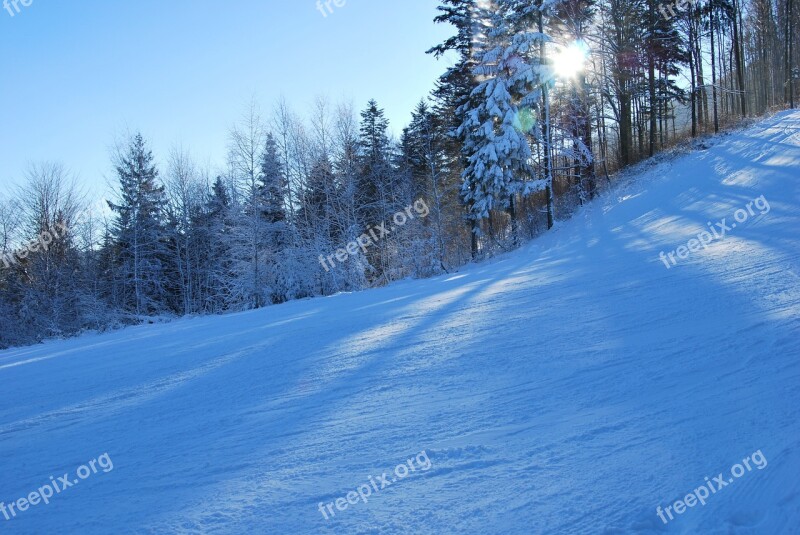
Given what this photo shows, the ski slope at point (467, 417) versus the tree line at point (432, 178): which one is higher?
the tree line at point (432, 178)

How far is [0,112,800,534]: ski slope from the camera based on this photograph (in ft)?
7.27

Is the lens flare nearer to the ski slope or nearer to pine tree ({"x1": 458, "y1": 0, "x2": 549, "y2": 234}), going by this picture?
pine tree ({"x1": 458, "y1": 0, "x2": 549, "y2": 234})

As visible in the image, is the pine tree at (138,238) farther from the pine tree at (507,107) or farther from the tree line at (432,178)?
the pine tree at (507,107)

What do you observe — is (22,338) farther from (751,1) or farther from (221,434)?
(751,1)

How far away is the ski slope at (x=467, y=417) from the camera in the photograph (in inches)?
87.3

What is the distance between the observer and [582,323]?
4.66m

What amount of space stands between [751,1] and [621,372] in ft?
137

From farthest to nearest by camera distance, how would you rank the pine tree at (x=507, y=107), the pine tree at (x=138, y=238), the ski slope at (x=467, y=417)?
1. the pine tree at (x=138, y=238)
2. the pine tree at (x=507, y=107)
3. the ski slope at (x=467, y=417)

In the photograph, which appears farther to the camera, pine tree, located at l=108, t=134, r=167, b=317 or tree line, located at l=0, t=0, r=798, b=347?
pine tree, located at l=108, t=134, r=167, b=317

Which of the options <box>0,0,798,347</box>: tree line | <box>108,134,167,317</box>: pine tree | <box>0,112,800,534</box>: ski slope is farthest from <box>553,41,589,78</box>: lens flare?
<box>108,134,167,317</box>: pine tree

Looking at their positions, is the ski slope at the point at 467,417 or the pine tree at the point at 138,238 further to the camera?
the pine tree at the point at 138,238

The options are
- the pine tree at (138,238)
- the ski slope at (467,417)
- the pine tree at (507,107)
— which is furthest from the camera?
the pine tree at (138,238)

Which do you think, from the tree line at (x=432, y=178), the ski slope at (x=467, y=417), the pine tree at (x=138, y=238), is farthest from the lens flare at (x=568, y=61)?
the pine tree at (x=138, y=238)

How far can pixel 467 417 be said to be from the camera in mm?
3098
